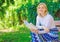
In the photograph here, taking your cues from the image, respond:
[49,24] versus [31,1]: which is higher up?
[31,1]

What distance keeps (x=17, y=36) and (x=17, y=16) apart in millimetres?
442

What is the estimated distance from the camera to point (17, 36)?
4.65 m

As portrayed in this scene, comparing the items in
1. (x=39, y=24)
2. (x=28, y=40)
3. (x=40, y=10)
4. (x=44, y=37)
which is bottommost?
(x=28, y=40)

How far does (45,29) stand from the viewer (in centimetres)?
328

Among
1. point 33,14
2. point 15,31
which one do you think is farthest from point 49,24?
point 15,31

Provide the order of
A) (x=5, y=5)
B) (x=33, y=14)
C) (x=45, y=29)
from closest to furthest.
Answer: (x=45, y=29) → (x=33, y=14) → (x=5, y=5)

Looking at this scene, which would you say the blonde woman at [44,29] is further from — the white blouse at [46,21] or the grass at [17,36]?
the grass at [17,36]

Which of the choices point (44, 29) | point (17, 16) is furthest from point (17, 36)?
point (44, 29)

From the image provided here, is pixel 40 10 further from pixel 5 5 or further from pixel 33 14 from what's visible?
pixel 5 5

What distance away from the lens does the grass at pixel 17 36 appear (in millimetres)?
4562

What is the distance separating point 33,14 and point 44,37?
1126 millimetres

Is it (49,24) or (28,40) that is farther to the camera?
(28,40)

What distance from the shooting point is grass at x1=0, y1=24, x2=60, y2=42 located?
180 inches

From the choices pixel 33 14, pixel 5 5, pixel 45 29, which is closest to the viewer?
pixel 45 29
